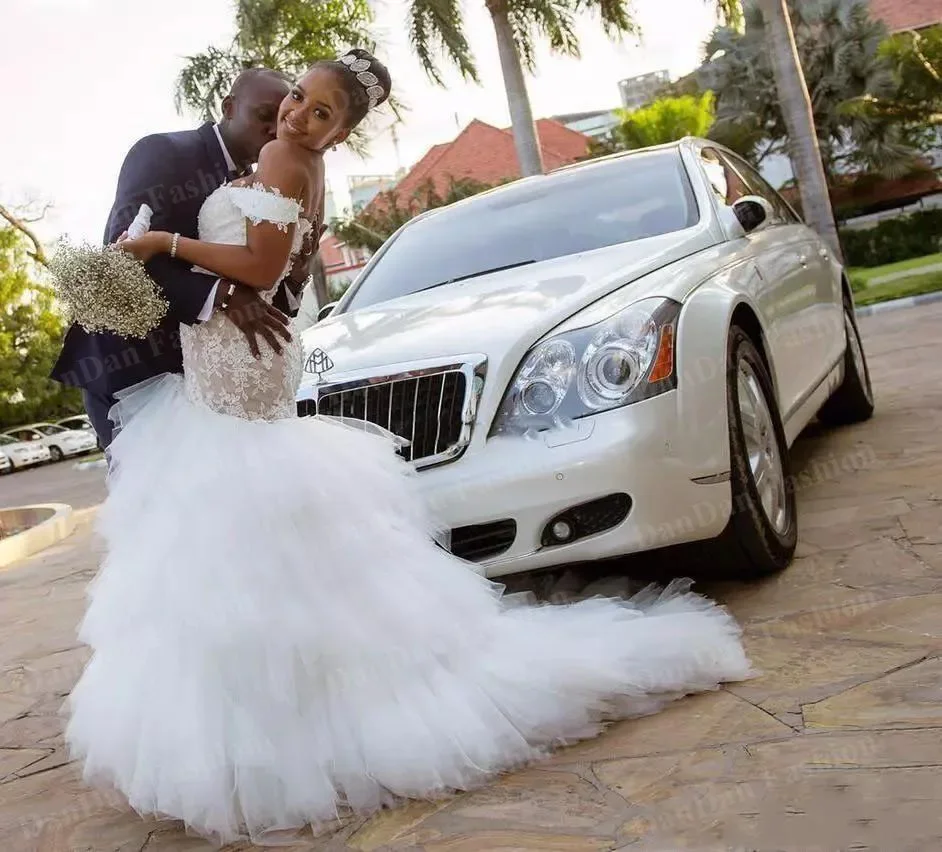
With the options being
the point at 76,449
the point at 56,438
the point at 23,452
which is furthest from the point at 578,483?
the point at 76,449

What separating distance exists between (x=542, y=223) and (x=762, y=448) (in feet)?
4.68

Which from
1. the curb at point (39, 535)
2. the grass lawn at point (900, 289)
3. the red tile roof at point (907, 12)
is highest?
the red tile roof at point (907, 12)

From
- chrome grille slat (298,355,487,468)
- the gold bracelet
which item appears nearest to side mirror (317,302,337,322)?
chrome grille slat (298,355,487,468)

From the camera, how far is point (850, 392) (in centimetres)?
655

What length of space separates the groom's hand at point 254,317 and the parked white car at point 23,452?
110 feet

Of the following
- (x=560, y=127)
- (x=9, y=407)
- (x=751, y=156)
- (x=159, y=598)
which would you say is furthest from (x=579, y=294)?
(x=560, y=127)

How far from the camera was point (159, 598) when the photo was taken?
8.75ft

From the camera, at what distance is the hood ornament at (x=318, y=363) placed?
3.87 meters

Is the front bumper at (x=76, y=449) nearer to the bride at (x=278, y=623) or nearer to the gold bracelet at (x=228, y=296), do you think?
the bride at (x=278, y=623)

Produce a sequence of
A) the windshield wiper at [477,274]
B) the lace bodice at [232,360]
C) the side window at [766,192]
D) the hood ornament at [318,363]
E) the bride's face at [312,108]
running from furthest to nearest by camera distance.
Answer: the side window at [766,192], the windshield wiper at [477,274], the hood ornament at [318,363], the lace bodice at [232,360], the bride's face at [312,108]

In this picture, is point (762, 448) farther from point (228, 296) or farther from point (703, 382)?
point (228, 296)

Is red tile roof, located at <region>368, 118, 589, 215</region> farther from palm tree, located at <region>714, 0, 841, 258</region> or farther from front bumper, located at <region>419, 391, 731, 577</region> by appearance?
front bumper, located at <region>419, 391, 731, 577</region>

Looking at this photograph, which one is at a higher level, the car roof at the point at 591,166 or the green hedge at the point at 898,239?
the car roof at the point at 591,166

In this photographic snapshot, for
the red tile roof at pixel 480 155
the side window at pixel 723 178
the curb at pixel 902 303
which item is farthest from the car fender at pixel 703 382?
the red tile roof at pixel 480 155
